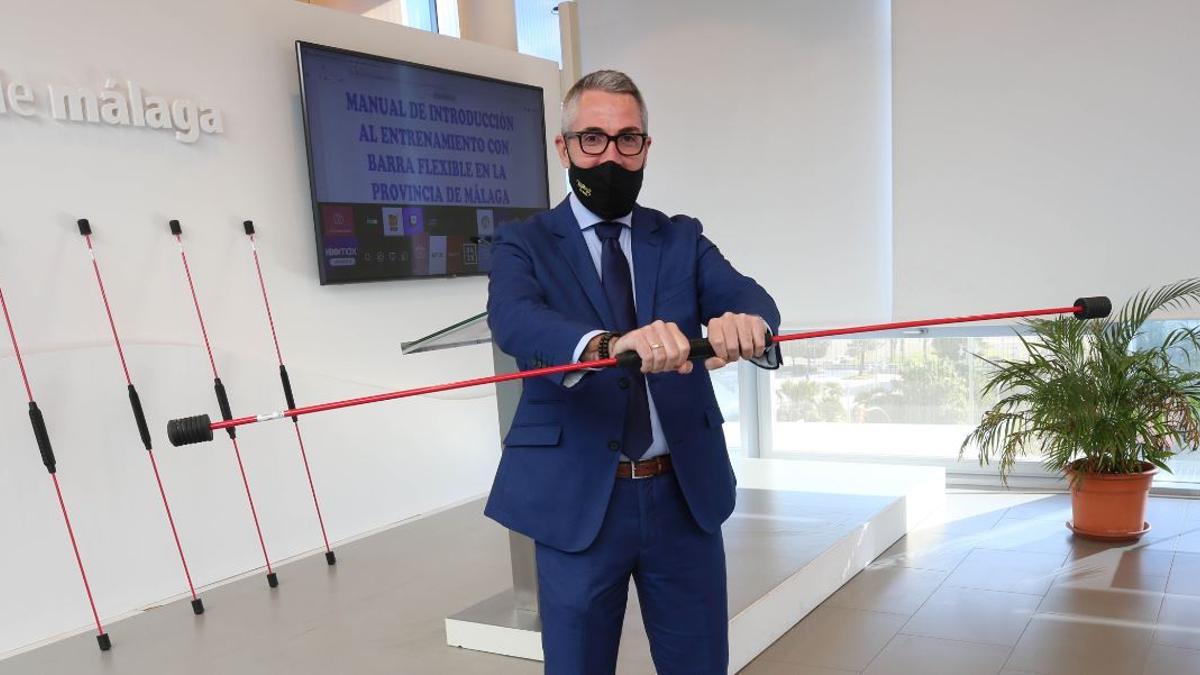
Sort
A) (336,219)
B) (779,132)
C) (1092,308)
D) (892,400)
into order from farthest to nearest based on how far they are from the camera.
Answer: (892,400) < (779,132) < (336,219) < (1092,308)

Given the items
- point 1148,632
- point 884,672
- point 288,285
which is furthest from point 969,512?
point 288,285

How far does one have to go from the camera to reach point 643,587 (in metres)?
1.41

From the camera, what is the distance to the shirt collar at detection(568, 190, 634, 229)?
1450mm

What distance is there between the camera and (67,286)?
3.08 meters

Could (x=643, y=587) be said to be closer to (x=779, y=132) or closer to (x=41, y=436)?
(x=41, y=436)

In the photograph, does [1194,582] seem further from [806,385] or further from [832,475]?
[806,385]

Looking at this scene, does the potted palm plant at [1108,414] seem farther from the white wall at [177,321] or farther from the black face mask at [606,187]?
the black face mask at [606,187]

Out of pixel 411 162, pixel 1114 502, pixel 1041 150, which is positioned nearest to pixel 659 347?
pixel 411 162

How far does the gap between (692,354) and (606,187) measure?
14.0 inches

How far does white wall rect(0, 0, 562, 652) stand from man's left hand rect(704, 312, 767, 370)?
269 centimetres

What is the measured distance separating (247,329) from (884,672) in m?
2.66

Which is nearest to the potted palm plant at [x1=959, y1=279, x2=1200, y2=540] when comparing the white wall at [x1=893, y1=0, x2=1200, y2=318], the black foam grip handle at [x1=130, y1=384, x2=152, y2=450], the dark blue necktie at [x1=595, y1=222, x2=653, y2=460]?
the white wall at [x1=893, y1=0, x2=1200, y2=318]

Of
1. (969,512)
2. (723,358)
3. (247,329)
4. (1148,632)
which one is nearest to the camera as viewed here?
(723,358)

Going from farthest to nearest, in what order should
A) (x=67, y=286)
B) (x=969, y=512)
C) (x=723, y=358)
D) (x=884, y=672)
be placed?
(x=969, y=512) < (x=67, y=286) < (x=884, y=672) < (x=723, y=358)
